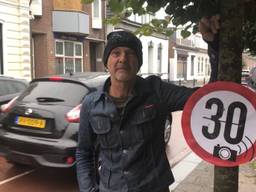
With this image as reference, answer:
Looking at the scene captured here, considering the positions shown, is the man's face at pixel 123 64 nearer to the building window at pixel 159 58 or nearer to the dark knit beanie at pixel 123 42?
the dark knit beanie at pixel 123 42

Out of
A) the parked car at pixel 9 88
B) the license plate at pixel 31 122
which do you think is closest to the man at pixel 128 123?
the license plate at pixel 31 122

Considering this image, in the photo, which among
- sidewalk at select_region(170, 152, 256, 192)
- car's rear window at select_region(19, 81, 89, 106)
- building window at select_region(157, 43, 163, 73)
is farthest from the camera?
building window at select_region(157, 43, 163, 73)

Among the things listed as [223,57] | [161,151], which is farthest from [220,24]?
[161,151]

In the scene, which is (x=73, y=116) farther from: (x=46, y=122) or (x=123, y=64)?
(x=123, y=64)

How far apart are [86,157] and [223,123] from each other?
0.85m

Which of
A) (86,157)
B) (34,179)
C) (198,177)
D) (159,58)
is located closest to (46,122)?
(34,179)

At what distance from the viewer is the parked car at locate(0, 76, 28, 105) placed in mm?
9328

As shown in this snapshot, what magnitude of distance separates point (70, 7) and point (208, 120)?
78.4 ft

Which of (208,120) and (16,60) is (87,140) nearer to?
(208,120)

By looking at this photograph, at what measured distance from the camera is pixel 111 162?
246 cm

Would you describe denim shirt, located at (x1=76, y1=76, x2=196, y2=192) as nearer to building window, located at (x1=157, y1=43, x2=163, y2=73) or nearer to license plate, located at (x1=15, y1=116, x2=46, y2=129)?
license plate, located at (x1=15, y1=116, x2=46, y2=129)

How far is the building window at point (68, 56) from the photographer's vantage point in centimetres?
2520

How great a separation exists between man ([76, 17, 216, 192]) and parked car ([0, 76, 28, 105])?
6988 mm

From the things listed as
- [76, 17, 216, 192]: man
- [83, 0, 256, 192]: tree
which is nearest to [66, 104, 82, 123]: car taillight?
[83, 0, 256, 192]: tree
